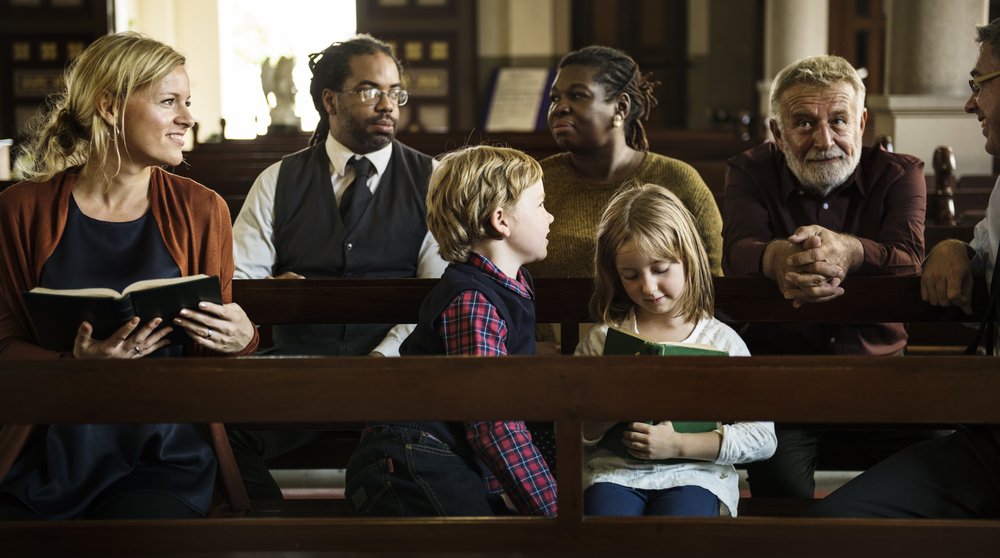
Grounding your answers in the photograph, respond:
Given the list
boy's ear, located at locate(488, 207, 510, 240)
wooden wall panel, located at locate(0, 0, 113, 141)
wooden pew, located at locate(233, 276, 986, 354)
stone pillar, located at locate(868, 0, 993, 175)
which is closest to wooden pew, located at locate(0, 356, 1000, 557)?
boy's ear, located at locate(488, 207, 510, 240)

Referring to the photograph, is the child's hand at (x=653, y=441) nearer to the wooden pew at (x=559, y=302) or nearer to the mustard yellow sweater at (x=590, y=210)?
the wooden pew at (x=559, y=302)

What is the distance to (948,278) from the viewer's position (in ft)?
8.21

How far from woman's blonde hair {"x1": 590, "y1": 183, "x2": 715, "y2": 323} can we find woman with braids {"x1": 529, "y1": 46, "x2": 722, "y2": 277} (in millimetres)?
843

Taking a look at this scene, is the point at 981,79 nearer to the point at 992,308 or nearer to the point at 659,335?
the point at 992,308

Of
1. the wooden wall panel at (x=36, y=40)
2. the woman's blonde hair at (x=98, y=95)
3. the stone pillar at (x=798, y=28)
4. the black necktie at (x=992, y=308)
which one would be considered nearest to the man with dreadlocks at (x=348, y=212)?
the woman's blonde hair at (x=98, y=95)

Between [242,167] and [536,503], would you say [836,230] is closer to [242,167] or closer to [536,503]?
[536,503]

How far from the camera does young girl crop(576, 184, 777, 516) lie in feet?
7.47

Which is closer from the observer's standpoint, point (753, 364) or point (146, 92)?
point (753, 364)

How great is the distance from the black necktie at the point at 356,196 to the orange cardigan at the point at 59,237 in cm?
91

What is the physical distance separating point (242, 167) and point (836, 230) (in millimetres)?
3376

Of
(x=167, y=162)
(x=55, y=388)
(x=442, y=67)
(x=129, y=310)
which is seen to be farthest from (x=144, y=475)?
(x=442, y=67)

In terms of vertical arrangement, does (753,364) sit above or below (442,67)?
below

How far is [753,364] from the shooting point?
1750mm

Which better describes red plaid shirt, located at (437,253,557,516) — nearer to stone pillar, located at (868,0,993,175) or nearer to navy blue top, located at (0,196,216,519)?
navy blue top, located at (0,196,216,519)
